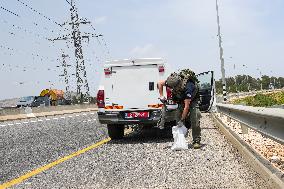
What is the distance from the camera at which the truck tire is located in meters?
11.3

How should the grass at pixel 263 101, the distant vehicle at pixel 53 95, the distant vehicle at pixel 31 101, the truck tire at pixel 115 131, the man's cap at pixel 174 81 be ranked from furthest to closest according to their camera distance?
the distant vehicle at pixel 53 95, the distant vehicle at pixel 31 101, the grass at pixel 263 101, the truck tire at pixel 115 131, the man's cap at pixel 174 81

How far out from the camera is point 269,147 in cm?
838

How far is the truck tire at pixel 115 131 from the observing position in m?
11.3

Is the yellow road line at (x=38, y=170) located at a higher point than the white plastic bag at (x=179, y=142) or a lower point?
lower

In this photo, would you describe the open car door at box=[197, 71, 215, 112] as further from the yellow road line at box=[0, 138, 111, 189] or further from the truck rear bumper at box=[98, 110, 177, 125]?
the yellow road line at box=[0, 138, 111, 189]

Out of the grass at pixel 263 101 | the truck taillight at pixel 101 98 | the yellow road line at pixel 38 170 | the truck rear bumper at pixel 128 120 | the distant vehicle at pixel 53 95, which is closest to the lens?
the yellow road line at pixel 38 170

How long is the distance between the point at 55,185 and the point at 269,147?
14.3 feet

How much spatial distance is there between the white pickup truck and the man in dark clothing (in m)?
1.50

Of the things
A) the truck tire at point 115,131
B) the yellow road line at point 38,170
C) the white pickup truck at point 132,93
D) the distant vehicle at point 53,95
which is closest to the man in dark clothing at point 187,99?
the white pickup truck at point 132,93

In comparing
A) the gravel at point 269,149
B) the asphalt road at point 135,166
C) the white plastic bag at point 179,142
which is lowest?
the asphalt road at point 135,166

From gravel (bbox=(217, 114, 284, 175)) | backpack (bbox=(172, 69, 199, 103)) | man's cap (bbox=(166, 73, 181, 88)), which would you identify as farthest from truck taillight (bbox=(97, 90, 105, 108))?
gravel (bbox=(217, 114, 284, 175))

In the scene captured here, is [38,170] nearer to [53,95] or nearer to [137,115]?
[137,115]

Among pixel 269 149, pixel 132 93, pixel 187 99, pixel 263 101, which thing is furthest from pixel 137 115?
pixel 263 101

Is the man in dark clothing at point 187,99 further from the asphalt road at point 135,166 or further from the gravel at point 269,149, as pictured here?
the gravel at point 269,149
